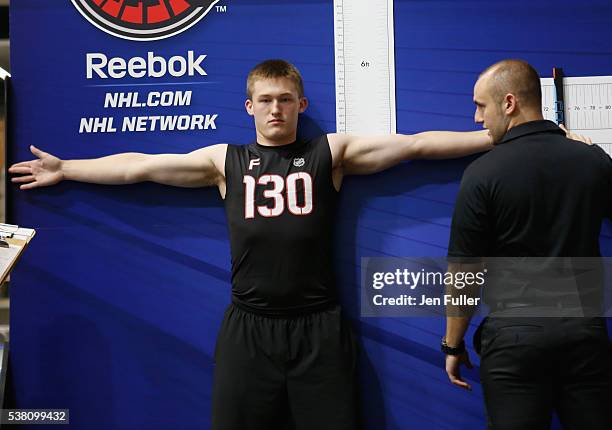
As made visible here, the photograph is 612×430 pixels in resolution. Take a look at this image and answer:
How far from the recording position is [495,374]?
5.38 ft

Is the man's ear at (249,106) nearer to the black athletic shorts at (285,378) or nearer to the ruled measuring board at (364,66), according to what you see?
the ruled measuring board at (364,66)

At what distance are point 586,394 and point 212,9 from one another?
2.00 meters

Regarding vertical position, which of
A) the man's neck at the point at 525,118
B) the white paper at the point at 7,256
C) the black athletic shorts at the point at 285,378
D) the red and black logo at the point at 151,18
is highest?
the red and black logo at the point at 151,18

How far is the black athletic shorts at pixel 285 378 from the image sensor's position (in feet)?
6.66

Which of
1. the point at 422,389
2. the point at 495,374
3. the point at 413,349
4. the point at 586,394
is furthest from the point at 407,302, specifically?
the point at 586,394

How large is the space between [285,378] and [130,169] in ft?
3.47

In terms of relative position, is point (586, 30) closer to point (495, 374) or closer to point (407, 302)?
point (407, 302)

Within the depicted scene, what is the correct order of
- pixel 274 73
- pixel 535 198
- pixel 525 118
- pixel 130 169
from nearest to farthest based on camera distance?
pixel 535 198 → pixel 525 118 → pixel 274 73 → pixel 130 169

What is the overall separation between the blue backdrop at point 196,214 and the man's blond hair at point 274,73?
0.14m

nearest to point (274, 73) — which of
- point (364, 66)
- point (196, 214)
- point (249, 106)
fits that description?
point (249, 106)

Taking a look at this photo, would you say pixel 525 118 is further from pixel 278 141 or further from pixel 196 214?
pixel 196 214

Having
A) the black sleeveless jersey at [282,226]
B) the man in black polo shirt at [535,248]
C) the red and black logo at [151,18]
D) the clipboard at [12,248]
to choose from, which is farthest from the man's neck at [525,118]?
the clipboard at [12,248]

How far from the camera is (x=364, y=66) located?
230 cm

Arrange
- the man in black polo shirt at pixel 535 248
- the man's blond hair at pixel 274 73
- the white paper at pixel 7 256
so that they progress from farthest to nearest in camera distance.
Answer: the man's blond hair at pixel 274 73, the white paper at pixel 7 256, the man in black polo shirt at pixel 535 248
